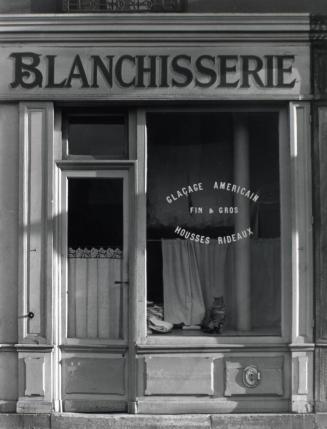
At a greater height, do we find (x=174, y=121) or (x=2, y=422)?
(x=174, y=121)

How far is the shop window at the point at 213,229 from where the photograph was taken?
816 cm

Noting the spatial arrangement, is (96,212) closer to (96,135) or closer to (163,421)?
(96,135)

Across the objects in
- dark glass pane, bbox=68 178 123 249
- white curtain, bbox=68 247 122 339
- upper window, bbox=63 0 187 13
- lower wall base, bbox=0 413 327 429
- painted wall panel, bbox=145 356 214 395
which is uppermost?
upper window, bbox=63 0 187 13

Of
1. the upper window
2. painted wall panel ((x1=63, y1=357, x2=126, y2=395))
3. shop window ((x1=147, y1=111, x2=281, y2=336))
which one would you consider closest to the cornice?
the upper window

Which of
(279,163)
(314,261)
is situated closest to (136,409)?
(314,261)

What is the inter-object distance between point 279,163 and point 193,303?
177 cm

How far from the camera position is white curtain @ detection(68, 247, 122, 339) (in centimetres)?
813

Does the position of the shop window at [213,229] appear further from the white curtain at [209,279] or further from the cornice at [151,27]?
the cornice at [151,27]

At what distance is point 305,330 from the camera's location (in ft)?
25.8

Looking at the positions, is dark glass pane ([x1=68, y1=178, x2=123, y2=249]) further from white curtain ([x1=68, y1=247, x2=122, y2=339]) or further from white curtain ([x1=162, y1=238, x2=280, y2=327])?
white curtain ([x1=162, y1=238, x2=280, y2=327])

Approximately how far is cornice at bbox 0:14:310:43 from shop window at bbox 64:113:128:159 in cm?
85

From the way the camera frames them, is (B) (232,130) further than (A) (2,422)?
Yes

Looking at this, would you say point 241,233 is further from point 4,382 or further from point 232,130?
point 4,382

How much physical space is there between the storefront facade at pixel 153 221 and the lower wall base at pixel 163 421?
12 cm
